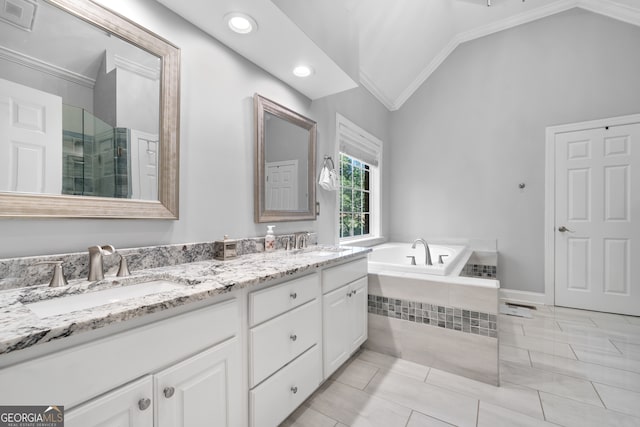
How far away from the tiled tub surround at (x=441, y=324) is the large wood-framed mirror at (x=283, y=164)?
0.87 meters

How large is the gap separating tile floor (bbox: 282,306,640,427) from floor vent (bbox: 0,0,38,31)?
2.00 meters

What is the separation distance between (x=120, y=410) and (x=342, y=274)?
4.14 feet

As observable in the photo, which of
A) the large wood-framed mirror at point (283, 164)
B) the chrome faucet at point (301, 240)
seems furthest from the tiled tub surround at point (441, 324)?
the large wood-framed mirror at point (283, 164)

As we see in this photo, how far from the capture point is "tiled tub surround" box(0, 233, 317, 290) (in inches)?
36.6

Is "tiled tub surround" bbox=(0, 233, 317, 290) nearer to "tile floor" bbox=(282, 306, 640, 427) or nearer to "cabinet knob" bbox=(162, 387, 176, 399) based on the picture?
"cabinet knob" bbox=(162, 387, 176, 399)

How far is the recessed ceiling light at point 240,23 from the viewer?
4.68 feet

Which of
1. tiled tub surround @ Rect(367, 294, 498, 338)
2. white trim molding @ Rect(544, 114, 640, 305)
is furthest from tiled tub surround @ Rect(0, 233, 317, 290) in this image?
white trim molding @ Rect(544, 114, 640, 305)

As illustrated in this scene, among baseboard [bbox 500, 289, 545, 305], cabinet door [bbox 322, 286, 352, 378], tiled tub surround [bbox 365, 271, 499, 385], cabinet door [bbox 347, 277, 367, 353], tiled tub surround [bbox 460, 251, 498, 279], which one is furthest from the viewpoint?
tiled tub surround [bbox 460, 251, 498, 279]

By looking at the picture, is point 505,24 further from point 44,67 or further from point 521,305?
point 44,67

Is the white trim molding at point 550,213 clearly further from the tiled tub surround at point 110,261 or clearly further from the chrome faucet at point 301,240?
the tiled tub surround at point 110,261

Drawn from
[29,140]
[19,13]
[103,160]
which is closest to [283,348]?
[103,160]

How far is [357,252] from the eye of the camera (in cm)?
193

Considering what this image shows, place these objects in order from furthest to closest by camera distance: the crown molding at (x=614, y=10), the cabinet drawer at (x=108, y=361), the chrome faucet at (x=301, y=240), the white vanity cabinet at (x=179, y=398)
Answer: the crown molding at (x=614, y=10) → the chrome faucet at (x=301, y=240) → the white vanity cabinet at (x=179, y=398) → the cabinet drawer at (x=108, y=361)

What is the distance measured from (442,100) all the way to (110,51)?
3731 mm
